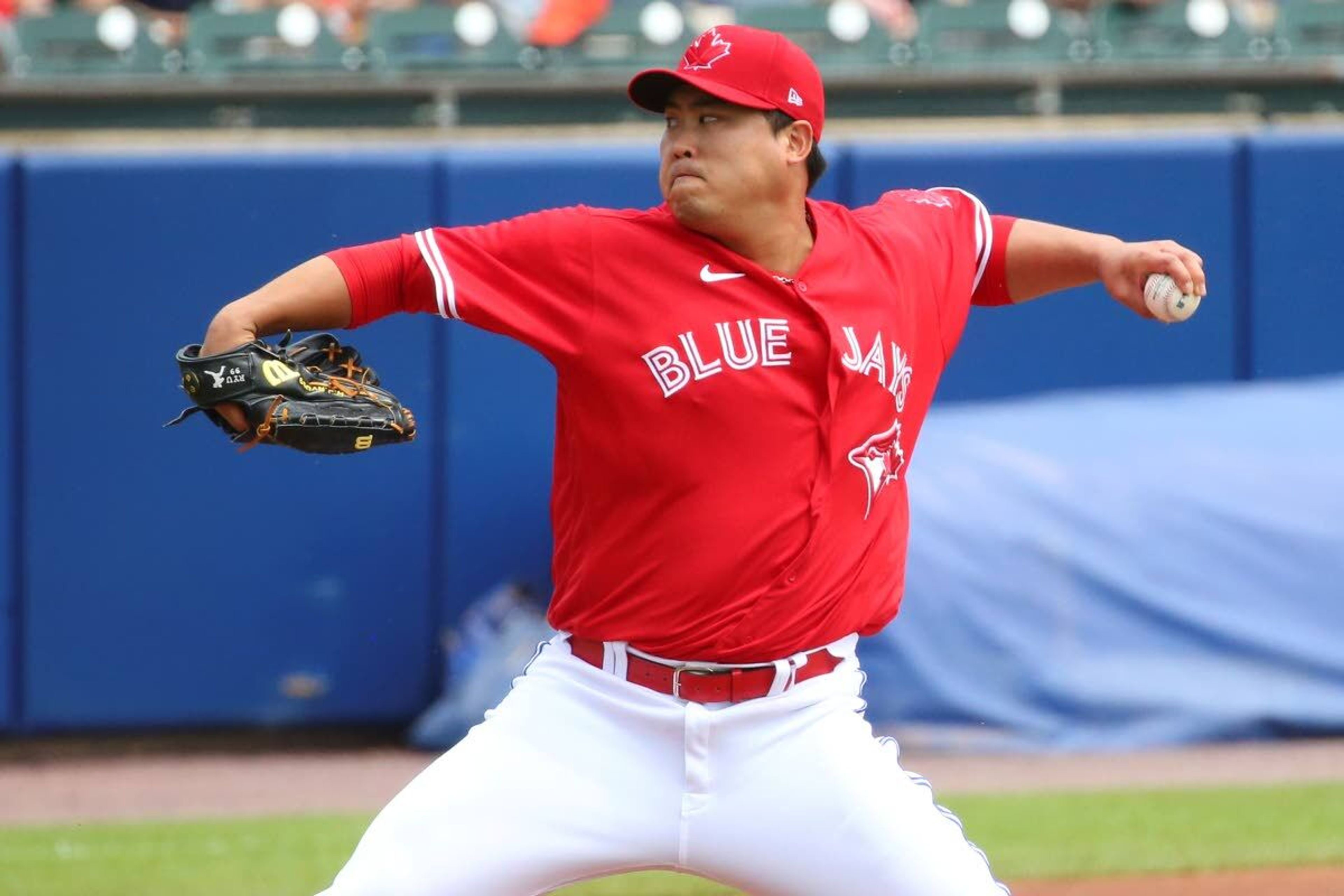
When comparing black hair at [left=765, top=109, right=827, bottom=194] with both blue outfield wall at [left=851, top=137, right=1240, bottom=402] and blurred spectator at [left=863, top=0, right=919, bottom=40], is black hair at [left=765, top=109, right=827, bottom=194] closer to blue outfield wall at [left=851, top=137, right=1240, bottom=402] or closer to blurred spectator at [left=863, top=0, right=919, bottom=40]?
blue outfield wall at [left=851, top=137, right=1240, bottom=402]

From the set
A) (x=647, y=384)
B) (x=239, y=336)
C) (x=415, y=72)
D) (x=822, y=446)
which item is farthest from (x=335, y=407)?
(x=415, y=72)

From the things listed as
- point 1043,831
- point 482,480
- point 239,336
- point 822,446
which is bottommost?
point 1043,831

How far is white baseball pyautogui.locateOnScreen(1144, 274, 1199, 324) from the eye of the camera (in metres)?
3.23

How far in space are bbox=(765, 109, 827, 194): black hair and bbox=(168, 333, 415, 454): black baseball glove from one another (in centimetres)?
78

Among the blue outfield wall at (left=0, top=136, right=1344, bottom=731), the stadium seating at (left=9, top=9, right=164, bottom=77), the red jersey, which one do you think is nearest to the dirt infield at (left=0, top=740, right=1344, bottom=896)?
the blue outfield wall at (left=0, top=136, right=1344, bottom=731)

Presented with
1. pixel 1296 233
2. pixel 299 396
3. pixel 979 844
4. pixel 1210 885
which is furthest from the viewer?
pixel 1296 233

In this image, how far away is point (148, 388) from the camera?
25.2 feet

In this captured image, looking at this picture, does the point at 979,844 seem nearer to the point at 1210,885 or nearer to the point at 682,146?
the point at 1210,885

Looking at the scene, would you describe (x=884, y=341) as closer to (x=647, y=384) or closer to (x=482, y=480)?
(x=647, y=384)

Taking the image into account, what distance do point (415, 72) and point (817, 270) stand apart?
5.80 m

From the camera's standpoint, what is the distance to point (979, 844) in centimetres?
579

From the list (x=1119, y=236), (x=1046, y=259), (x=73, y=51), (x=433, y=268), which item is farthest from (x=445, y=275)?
(x=73, y=51)

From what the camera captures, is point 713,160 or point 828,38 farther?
point 828,38

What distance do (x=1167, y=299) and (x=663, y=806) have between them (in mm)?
1168
